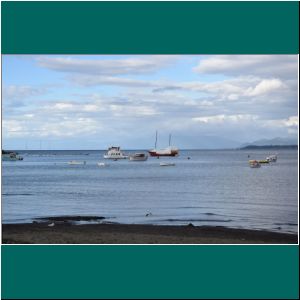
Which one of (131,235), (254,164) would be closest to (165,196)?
(131,235)

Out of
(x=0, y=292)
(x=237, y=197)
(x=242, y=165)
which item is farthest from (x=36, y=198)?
(x=242, y=165)

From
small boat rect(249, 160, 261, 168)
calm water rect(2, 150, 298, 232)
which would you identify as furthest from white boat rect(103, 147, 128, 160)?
small boat rect(249, 160, 261, 168)

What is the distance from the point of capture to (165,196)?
40.2 ft

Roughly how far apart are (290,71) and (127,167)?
10251mm

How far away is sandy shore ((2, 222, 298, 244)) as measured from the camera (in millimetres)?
6852

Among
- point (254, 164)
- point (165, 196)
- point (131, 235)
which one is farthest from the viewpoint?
point (254, 164)

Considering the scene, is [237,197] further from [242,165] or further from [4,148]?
[242,165]

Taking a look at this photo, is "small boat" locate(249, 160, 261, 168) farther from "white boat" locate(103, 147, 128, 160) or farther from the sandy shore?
the sandy shore

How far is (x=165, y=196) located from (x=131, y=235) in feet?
16.2

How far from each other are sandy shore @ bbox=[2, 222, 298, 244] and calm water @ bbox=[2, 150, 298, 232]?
28.0 inches

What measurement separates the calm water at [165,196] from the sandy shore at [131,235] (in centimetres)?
71

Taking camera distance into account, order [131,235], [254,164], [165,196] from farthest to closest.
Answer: [254,164]
[165,196]
[131,235]

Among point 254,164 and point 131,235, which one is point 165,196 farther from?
point 254,164

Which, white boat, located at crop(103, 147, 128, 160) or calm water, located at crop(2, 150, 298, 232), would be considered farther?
calm water, located at crop(2, 150, 298, 232)
